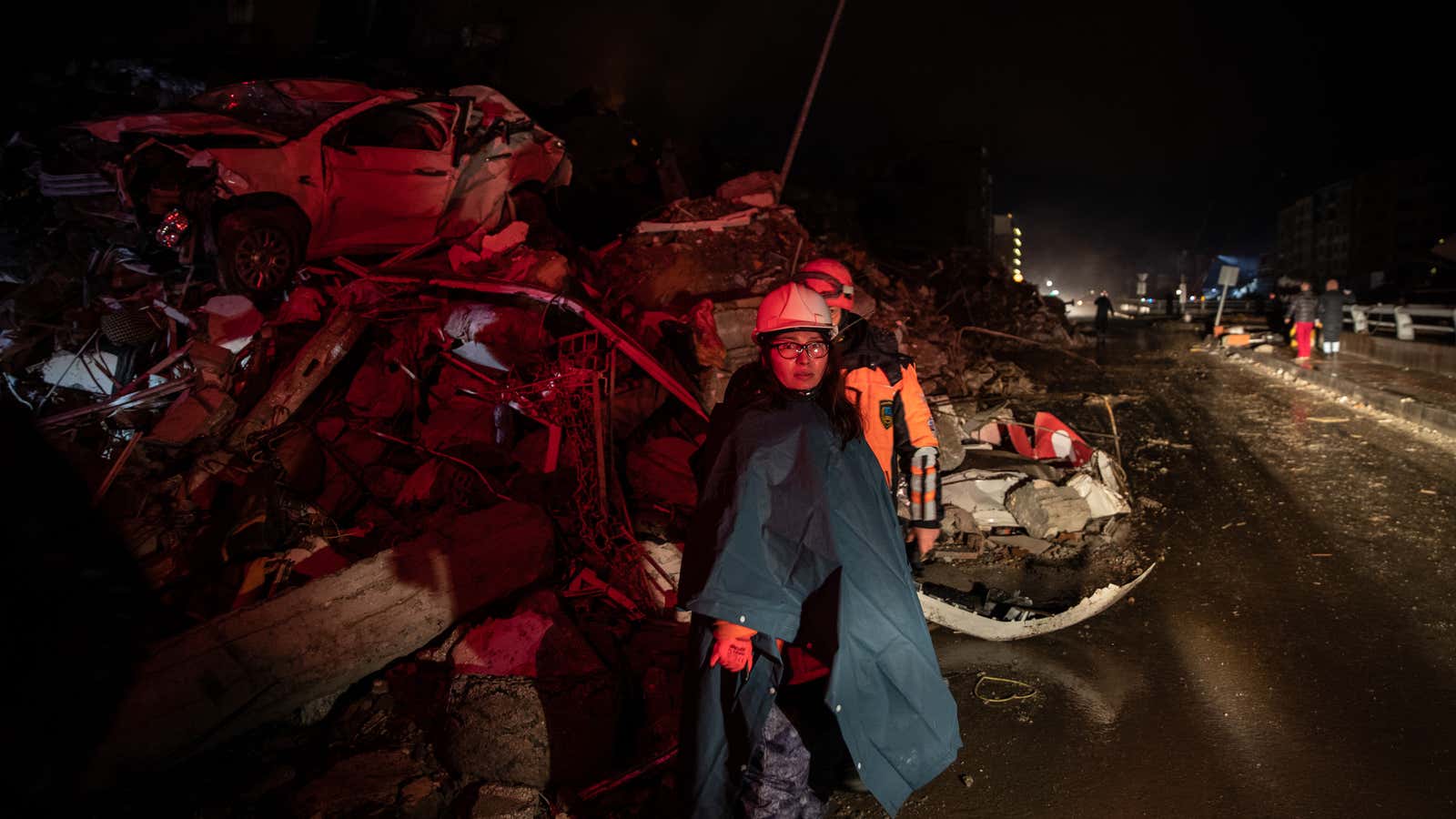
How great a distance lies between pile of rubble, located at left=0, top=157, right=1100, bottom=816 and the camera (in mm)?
3287

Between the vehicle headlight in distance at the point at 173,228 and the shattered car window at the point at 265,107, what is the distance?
1.08 metres

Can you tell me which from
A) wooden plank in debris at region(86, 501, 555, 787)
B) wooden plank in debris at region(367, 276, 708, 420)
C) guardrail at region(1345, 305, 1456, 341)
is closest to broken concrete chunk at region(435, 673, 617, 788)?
wooden plank in debris at region(86, 501, 555, 787)

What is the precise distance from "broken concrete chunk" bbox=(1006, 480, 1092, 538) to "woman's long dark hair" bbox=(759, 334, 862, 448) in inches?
165

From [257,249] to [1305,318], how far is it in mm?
17033

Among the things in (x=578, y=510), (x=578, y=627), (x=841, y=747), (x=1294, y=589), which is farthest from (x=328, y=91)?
(x=1294, y=589)

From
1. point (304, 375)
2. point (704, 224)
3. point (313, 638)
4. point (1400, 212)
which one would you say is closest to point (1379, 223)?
point (1400, 212)

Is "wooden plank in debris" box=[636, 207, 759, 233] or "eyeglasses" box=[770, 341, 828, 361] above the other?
"wooden plank in debris" box=[636, 207, 759, 233]

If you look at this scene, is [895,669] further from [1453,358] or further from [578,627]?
[1453,358]

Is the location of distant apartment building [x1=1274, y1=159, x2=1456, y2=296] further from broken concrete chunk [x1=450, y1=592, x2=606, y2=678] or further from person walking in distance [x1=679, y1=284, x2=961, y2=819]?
person walking in distance [x1=679, y1=284, x2=961, y2=819]

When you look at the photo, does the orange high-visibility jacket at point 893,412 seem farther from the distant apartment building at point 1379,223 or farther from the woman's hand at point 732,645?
the distant apartment building at point 1379,223

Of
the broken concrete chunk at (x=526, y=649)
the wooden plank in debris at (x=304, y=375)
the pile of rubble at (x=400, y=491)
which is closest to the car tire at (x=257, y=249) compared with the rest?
the pile of rubble at (x=400, y=491)

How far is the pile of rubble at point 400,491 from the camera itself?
329 centimetres

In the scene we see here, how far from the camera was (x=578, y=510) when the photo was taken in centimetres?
491

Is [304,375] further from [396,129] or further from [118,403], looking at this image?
[396,129]
